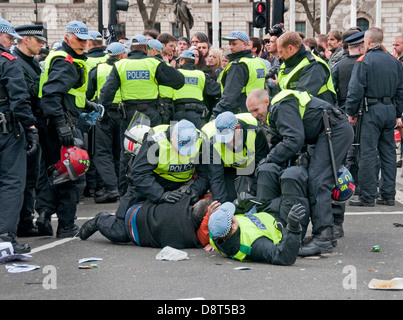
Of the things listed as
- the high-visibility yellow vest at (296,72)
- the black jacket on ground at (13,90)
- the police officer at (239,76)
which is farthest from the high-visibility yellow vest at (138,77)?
the black jacket on ground at (13,90)

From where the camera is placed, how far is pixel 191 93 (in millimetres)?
10820

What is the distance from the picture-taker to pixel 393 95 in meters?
9.76

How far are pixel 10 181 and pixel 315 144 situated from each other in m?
2.91

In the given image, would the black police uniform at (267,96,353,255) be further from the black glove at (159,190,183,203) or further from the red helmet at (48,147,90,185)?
the red helmet at (48,147,90,185)

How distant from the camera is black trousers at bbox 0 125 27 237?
272 inches

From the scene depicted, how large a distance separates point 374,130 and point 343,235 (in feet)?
7.96

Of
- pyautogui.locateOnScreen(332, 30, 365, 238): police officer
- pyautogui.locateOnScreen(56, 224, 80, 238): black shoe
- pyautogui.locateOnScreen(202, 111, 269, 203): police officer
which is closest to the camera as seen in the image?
pyautogui.locateOnScreen(202, 111, 269, 203): police officer

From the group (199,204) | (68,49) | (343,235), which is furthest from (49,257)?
(343,235)

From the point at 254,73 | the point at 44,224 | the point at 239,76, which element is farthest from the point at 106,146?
the point at 44,224

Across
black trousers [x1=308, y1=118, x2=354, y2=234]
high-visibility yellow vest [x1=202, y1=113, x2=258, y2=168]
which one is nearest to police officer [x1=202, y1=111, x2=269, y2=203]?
high-visibility yellow vest [x1=202, y1=113, x2=258, y2=168]

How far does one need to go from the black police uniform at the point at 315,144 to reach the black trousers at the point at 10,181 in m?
2.39

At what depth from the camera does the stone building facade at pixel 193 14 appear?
58500 mm

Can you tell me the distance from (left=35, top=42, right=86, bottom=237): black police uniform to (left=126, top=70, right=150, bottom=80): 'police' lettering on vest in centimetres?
166
